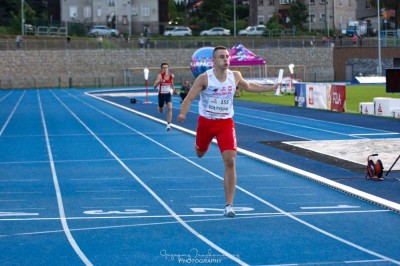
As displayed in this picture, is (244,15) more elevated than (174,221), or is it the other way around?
(244,15)

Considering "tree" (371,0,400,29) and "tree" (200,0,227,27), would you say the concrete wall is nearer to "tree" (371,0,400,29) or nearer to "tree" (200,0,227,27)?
"tree" (371,0,400,29)

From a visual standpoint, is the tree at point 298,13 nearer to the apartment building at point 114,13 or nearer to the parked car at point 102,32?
the apartment building at point 114,13

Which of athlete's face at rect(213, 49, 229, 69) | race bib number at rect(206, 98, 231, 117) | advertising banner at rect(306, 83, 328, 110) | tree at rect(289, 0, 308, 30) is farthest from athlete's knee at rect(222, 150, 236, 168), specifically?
tree at rect(289, 0, 308, 30)

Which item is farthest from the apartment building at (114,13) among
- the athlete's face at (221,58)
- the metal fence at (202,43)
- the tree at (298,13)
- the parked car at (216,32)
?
the athlete's face at (221,58)

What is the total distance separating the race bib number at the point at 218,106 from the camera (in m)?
11.5

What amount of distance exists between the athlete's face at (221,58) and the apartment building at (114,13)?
96.3 meters

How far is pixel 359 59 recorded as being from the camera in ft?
290

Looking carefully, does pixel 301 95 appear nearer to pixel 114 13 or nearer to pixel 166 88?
pixel 166 88

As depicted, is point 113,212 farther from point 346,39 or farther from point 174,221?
point 346,39

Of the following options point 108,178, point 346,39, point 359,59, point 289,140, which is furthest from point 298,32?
point 108,178

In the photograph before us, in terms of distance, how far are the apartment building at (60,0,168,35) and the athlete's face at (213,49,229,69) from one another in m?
96.3

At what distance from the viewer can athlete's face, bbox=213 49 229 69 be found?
1138 cm

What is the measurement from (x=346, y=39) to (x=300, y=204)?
274 ft

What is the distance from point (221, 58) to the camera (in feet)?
37.3
